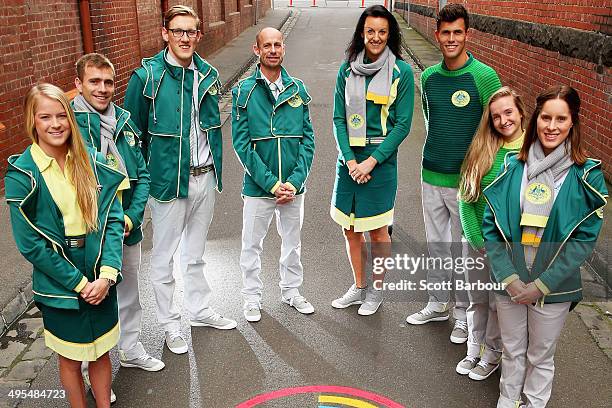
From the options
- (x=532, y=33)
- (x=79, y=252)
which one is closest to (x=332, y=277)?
(x=79, y=252)

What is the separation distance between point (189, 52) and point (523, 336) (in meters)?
2.69

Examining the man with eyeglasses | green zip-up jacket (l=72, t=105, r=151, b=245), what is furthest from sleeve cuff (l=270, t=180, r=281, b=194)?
green zip-up jacket (l=72, t=105, r=151, b=245)

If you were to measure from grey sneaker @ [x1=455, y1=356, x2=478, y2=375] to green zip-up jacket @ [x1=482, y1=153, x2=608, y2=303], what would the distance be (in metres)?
0.90

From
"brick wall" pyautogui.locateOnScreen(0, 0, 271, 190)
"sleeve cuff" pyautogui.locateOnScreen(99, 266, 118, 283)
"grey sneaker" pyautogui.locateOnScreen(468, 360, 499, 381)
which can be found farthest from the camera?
"brick wall" pyautogui.locateOnScreen(0, 0, 271, 190)

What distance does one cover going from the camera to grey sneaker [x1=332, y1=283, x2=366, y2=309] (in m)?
4.90

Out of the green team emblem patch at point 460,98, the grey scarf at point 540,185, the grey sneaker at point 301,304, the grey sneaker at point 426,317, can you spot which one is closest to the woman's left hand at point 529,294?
the grey scarf at point 540,185

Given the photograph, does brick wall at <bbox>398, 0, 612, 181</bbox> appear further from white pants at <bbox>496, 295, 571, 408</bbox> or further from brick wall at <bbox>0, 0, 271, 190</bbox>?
brick wall at <bbox>0, 0, 271, 190</bbox>

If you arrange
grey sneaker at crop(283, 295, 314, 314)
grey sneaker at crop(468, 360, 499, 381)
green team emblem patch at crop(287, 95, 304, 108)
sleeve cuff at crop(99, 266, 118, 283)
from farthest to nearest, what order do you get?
1. grey sneaker at crop(283, 295, 314, 314)
2. green team emblem patch at crop(287, 95, 304, 108)
3. grey sneaker at crop(468, 360, 499, 381)
4. sleeve cuff at crop(99, 266, 118, 283)

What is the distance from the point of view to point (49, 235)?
3.04m

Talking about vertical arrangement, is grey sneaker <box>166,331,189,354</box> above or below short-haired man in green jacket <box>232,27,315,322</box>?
below

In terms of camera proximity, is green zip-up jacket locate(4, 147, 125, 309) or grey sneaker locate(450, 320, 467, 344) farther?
grey sneaker locate(450, 320, 467, 344)

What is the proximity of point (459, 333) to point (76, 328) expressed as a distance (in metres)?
2.63

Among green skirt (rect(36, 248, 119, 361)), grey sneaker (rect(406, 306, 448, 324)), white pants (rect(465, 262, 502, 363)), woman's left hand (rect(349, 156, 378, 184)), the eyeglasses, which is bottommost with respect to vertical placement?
grey sneaker (rect(406, 306, 448, 324))

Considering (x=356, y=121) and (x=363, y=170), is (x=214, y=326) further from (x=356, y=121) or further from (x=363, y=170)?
(x=356, y=121)
